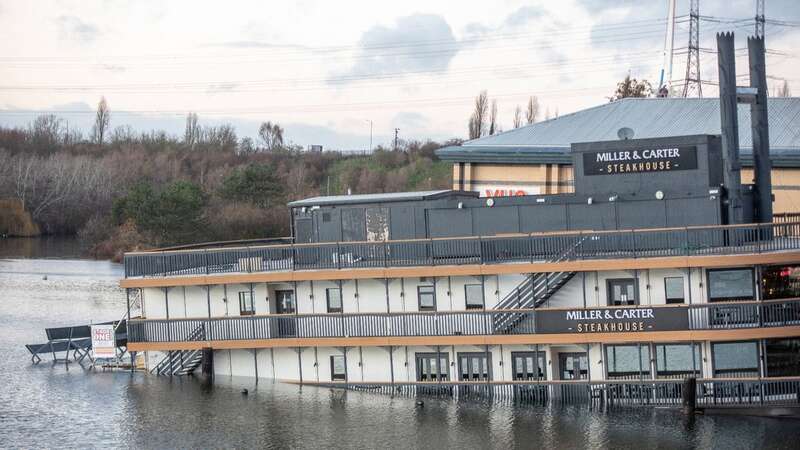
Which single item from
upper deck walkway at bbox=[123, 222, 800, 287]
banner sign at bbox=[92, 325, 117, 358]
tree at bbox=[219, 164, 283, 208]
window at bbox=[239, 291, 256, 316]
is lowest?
banner sign at bbox=[92, 325, 117, 358]

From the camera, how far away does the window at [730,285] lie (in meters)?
37.4

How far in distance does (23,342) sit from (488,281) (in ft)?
85.4

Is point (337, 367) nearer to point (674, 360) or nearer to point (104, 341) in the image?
point (104, 341)

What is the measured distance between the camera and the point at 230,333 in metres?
42.9

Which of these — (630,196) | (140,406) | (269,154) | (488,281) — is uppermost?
(269,154)

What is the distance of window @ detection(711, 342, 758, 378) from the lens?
3753 cm

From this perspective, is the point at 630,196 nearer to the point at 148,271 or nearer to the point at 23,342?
the point at 148,271

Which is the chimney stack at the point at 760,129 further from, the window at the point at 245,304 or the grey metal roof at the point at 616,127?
the window at the point at 245,304

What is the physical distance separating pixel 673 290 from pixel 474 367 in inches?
273

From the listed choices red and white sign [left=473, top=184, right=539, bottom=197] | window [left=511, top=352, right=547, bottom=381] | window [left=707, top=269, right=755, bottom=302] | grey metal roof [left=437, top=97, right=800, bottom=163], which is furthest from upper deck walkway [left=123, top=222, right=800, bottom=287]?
red and white sign [left=473, top=184, right=539, bottom=197]

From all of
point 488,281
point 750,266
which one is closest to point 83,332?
point 488,281

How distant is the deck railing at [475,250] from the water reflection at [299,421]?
423cm

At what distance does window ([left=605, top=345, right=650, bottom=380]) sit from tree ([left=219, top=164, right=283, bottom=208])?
206 ft

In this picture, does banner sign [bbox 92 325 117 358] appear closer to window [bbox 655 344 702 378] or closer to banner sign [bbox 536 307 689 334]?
banner sign [bbox 536 307 689 334]
